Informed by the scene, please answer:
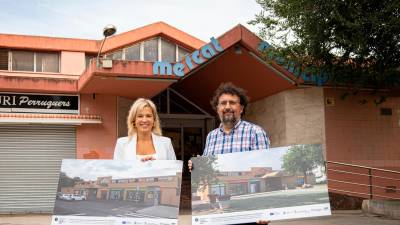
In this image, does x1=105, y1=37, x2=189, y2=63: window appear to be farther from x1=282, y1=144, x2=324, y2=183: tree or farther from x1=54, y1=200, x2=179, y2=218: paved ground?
x1=282, y1=144, x2=324, y2=183: tree

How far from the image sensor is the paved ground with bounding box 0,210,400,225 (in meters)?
10.4

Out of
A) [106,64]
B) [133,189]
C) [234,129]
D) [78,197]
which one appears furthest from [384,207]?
[78,197]

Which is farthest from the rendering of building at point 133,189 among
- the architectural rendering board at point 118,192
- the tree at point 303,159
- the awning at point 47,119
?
the awning at point 47,119

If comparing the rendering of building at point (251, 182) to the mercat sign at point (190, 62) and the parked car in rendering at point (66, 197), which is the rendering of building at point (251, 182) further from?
the mercat sign at point (190, 62)

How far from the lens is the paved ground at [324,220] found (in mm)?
10391

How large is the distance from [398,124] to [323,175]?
441 inches

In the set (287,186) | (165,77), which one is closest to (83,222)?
(287,186)

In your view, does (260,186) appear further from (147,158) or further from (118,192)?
(118,192)

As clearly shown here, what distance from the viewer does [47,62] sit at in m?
19.6

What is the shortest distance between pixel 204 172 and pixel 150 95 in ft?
36.0

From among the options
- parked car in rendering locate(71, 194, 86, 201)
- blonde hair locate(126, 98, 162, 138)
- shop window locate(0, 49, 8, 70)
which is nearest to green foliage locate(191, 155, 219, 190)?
blonde hair locate(126, 98, 162, 138)

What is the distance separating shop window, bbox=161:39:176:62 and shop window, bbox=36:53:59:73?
4252 mm

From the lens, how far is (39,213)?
14.5 m

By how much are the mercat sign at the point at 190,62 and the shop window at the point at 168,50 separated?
290 inches
